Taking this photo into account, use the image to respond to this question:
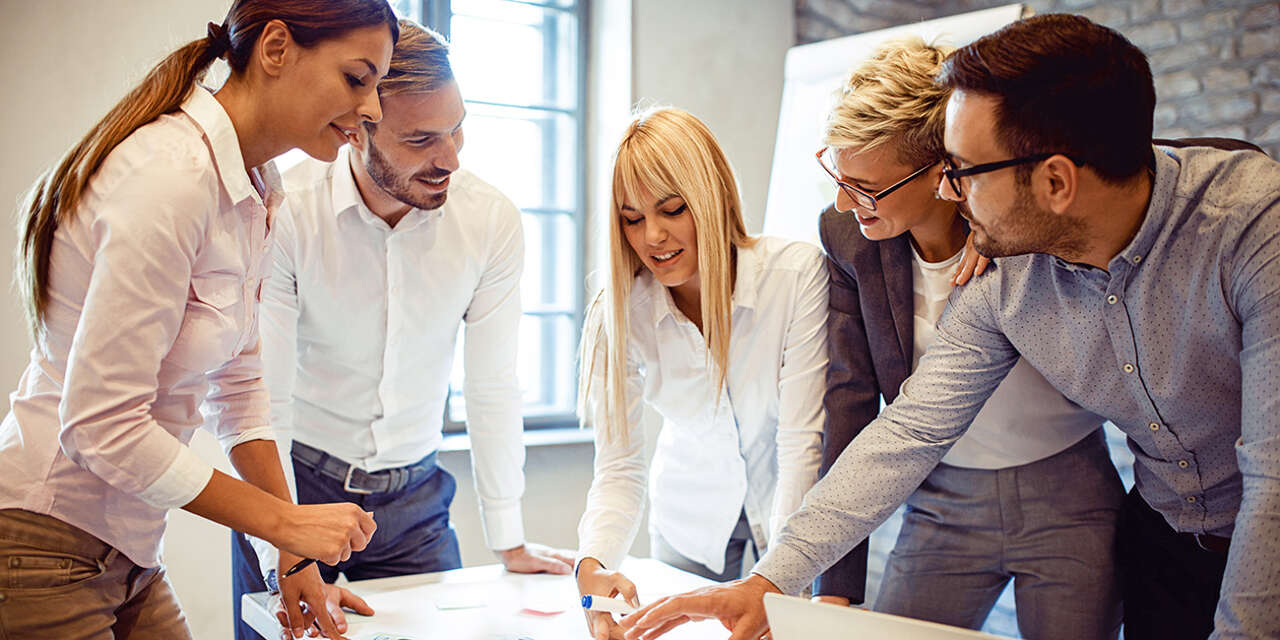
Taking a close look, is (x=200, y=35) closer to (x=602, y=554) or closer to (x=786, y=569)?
(x=602, y=554)

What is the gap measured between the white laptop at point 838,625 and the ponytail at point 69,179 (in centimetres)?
98

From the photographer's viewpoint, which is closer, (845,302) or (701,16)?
(845,302)

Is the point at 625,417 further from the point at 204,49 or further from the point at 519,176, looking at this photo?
the point at 519,176

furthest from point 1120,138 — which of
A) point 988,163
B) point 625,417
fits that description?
point 625,417

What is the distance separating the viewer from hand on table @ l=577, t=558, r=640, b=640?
5.24 feet

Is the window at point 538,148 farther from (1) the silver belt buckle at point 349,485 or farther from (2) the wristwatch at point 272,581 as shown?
(2) the wristwatch at point 272,581

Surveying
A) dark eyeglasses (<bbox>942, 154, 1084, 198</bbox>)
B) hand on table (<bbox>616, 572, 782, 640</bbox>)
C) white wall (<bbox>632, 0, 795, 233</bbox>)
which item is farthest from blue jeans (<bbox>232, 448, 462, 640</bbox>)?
white wall (<bbox>632, 0, 795, 233</bbox>)

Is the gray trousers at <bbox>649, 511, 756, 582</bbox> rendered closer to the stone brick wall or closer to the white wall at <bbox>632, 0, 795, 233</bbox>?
the white wall at <bbox>632, 0, 795, 233</bbox>

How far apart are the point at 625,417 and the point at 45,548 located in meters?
→ 1.06

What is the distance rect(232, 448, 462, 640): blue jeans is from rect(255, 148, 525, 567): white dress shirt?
7cm

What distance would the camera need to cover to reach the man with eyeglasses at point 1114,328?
1308 millimetres

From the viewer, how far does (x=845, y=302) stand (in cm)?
188

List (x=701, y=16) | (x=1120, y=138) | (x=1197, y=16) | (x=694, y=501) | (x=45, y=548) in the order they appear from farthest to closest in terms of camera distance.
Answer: (x=701, y=16) → (x=1197, y=16) → (x=694, y=501) → (x=1120, y=138) → (x=45, y=548)

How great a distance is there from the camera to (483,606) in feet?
5.89
